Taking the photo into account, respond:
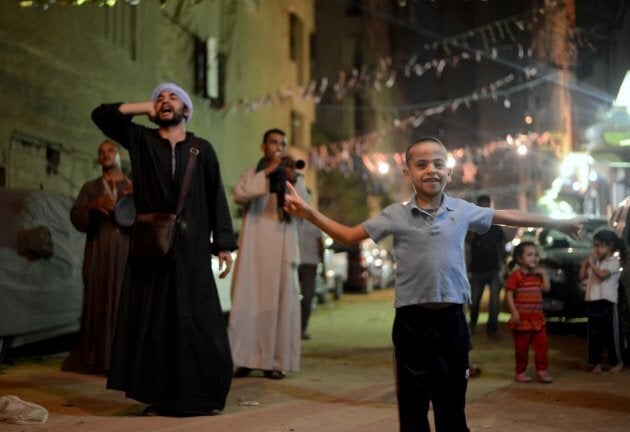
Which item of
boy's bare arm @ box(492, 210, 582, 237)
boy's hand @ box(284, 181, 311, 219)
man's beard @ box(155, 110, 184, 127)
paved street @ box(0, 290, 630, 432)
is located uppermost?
man's beard @ box(155, 110, 184, 127)

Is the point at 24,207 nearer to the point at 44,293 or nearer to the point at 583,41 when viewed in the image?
the point at 44,293

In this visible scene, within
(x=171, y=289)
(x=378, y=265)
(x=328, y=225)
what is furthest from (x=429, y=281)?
(x=378, y=265)

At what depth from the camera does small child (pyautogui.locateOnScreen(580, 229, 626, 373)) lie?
8820 mm

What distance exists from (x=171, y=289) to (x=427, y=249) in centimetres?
226

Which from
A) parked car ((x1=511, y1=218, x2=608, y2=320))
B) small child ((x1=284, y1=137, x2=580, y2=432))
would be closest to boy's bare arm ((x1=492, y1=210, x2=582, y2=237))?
small child ((x1=284, y1=137, x2=580, y2=432))

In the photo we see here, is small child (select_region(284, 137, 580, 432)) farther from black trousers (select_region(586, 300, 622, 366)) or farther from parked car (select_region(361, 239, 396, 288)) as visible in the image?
parked car (select_region(361, 239, 396, 288))

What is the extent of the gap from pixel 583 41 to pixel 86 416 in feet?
71.0

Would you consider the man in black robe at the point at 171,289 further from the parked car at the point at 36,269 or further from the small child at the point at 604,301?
the small child at the point at 604,301

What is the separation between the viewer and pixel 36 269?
29.9 feet

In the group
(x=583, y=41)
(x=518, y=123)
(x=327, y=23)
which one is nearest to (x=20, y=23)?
(x=583, y=41)

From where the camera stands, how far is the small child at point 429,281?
4453 millimetres

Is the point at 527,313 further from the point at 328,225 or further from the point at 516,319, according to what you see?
the point at 328,225

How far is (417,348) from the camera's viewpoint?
4473 mm

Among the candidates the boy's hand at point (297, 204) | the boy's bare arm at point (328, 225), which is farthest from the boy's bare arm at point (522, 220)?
the boy's hand at point (297, 204)
